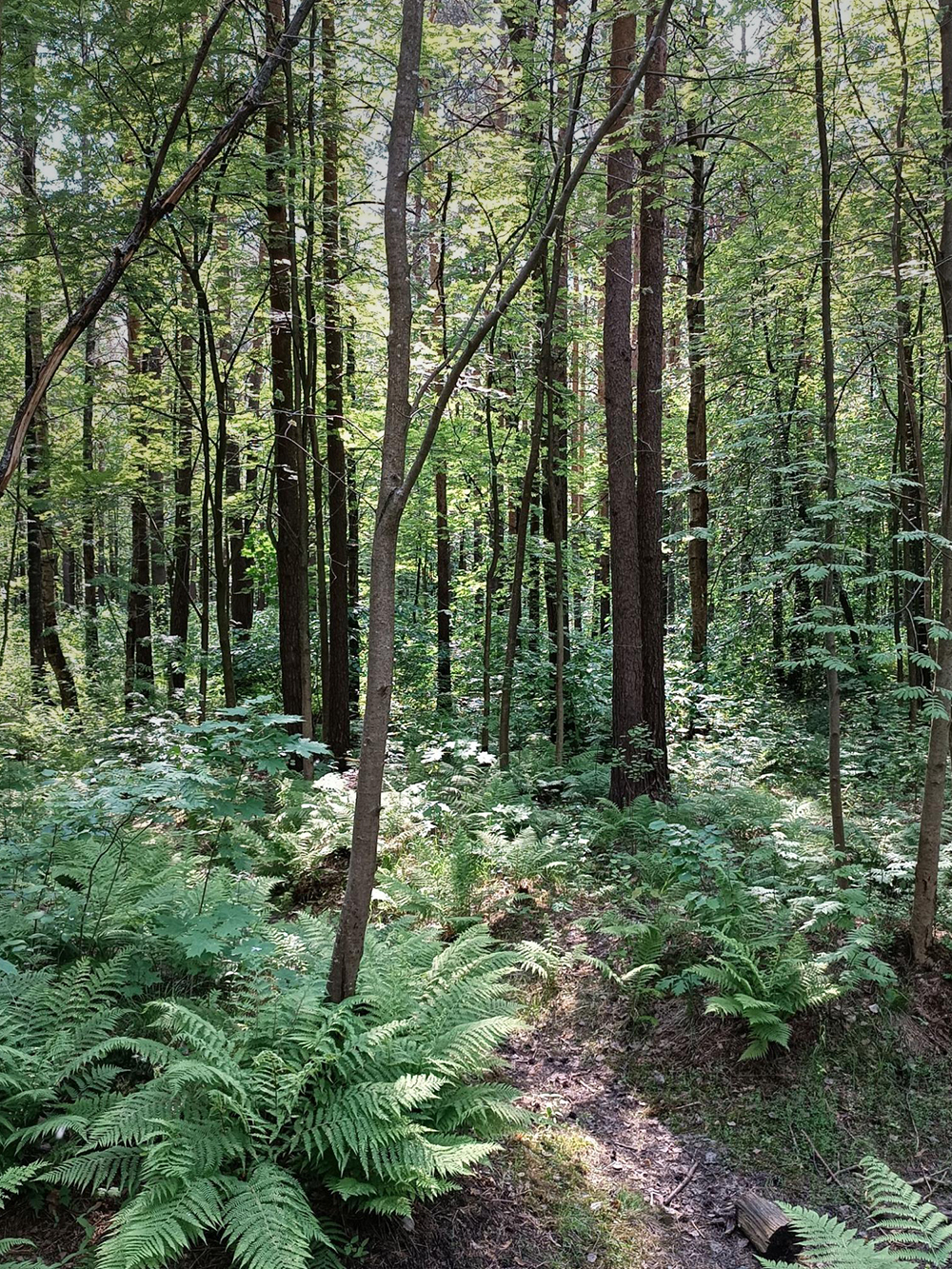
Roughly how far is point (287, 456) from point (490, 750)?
15.0 ft

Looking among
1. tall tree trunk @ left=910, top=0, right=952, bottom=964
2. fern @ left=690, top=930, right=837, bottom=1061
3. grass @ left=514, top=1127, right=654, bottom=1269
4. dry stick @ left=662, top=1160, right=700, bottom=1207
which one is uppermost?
tall tree trunk @ left=910, top=0, right=952, bottom=964

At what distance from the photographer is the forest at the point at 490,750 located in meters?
2.83

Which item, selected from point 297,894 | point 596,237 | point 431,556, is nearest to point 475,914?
point 297,894

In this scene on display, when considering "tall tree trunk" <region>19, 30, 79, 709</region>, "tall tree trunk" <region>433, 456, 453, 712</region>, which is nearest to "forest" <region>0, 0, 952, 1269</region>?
"tall tree trunk" <region>19, 30, 79, 709</region>

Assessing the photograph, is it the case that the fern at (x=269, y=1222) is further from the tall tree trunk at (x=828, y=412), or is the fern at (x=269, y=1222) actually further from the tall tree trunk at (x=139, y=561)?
the tall tree trunk at (x=139, y=561)

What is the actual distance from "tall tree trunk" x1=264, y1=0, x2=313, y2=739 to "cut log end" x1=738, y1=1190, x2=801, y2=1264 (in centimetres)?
527

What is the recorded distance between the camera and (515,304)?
834 cm

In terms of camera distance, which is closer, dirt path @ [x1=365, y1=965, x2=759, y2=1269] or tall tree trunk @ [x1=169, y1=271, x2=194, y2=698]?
dirt path @ [x1=365, y1=965, x2=759, y2=1269]

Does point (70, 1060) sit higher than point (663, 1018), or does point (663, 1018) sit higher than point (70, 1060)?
point (70, 1060)

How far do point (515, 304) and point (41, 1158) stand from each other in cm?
819

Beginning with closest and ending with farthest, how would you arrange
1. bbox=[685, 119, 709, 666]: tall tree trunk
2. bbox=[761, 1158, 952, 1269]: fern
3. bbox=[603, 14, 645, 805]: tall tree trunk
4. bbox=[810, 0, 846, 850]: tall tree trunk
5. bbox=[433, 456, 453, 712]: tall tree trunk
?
bbox=[761, 1158, 952, 1269]: fern, bbox=[810, 0, 846, 850]: tall tree trunk, bbox=[603, 14, 645, 805]: tall tree trunk, bbox=[685, 119, 709, 666]: tall tree trunk, bbox=[433, 456, 453, 712]: tall tree trunk

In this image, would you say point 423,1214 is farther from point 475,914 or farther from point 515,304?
point 515,304

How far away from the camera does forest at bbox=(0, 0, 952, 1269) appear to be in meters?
2.83

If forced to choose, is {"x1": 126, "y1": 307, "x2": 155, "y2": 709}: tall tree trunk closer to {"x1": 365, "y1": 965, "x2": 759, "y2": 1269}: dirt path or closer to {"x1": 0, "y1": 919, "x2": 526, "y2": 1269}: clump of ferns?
{"x1": 0, "y1": 919, "x2": 526, "y2": 1269}: clump of ferns
